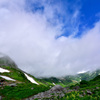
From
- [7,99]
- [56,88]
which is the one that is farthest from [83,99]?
[7,99]

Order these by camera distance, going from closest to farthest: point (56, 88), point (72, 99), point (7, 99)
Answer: point (72, 99), point (7, 99), point (56, 88)

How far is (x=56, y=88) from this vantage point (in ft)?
146

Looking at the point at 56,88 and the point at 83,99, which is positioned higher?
the point at 56,88

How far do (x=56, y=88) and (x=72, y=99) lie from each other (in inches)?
1185

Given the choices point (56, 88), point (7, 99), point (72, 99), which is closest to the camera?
point (72, 99)

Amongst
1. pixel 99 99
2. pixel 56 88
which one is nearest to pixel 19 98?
pixel 56 88

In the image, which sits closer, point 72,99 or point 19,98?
point 72,99

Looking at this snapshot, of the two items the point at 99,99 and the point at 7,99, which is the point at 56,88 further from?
the point at 99,99

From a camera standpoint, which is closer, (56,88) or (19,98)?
(19,98)

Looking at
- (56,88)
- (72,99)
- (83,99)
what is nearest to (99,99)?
(83,99)

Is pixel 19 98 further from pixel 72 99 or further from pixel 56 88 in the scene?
pixel 72 99

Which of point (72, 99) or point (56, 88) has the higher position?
point (56, 88)

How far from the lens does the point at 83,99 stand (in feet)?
54.7

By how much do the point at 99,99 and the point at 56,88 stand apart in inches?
1171
